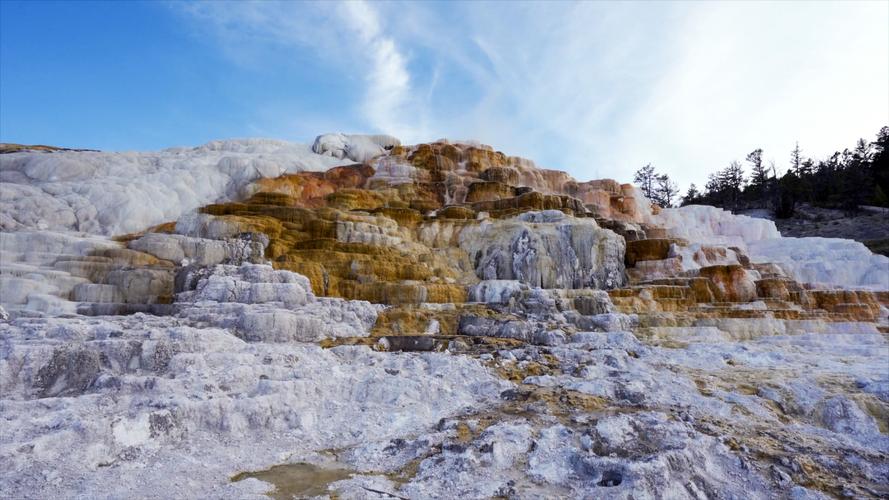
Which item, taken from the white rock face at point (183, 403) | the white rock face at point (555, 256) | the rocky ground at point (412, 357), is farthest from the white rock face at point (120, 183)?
the white rock face at point (555, 256)

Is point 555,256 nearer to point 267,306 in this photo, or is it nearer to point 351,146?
point 267,306

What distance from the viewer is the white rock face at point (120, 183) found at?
65.5 feet

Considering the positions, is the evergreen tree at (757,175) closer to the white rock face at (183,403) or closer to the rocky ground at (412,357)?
the rocky ground at (412,357)

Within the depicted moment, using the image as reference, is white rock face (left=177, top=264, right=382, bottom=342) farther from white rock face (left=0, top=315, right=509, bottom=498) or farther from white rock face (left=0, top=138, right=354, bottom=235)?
white rock face (left=0, top=138, right=354, bottom=235)

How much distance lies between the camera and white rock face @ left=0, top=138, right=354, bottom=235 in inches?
786

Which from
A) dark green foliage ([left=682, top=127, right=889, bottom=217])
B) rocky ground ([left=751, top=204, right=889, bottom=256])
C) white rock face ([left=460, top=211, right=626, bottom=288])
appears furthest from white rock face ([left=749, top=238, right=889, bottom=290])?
dark green foliage ([left=682, top=127, right=889, bottom=217])

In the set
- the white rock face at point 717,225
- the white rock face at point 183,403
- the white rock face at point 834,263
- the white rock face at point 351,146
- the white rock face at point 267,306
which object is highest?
the white rock face at point 351,146

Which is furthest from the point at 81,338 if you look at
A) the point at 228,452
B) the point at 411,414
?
the point at 411,414

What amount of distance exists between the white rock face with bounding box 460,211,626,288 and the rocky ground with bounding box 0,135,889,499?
0.10 metres

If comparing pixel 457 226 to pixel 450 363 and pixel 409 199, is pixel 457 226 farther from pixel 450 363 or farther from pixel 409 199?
pixel 450 363

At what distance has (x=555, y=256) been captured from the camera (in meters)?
21.2

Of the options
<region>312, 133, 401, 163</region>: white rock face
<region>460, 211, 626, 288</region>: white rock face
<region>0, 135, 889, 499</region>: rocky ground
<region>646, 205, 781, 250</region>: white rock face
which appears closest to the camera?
<region>0, 135, 889, 499</region>: rocky ground

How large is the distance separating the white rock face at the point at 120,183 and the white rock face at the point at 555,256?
14.4 metres

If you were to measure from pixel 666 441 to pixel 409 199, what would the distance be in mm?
24712
